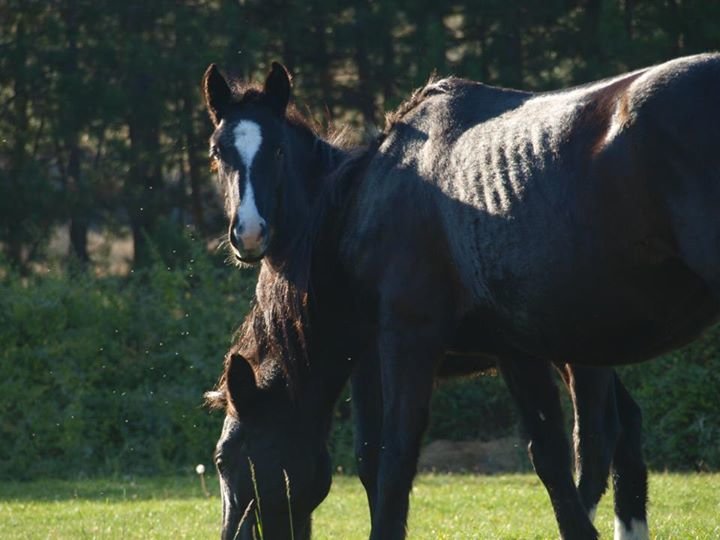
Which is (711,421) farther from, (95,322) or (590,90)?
(590,90)

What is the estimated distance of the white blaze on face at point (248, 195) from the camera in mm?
5293

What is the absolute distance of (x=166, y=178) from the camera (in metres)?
17.3

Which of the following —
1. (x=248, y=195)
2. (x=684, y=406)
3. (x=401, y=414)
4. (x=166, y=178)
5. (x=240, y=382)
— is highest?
(x=166, y=178)

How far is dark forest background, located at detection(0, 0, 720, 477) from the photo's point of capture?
12.8m

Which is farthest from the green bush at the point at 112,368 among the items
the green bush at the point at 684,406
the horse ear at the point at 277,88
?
the horse ear at the point at 277,88

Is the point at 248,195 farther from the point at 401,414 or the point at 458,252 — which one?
the point at 401,414

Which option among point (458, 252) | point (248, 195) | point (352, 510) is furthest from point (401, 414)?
point (352, 510)

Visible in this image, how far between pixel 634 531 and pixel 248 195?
2.73 metres

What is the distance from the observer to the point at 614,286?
4598mm

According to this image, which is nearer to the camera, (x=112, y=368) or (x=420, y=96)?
(x=420, y=96)

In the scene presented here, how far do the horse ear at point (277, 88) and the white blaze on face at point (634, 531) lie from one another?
278cm

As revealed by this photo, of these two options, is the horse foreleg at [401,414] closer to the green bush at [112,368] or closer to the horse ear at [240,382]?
the horse ear at [240,382]

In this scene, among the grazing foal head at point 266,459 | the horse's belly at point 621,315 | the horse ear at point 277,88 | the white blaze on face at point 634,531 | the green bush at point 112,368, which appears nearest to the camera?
the horse's belly at point 621,315

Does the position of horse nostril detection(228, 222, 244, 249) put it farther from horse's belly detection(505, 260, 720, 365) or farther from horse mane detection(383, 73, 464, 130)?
horse's belly detection(505, 260, 720, 365)
